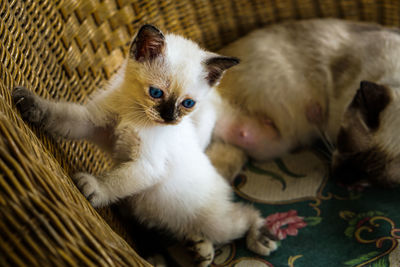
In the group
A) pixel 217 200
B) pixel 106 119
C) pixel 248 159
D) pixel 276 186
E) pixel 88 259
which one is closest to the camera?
pixel 88 259

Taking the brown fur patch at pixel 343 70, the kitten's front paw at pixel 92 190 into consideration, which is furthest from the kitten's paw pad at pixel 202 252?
the brown fur patch at pixel 343 70

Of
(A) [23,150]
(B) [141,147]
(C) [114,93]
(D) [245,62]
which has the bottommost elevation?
(D) [245,62]

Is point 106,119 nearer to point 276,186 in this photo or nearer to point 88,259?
point 88,259

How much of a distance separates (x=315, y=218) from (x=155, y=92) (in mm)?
795

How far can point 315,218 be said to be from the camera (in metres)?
1.40

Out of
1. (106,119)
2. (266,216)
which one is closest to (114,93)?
(106,119)

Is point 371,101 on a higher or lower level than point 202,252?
higher

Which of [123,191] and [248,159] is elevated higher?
[123,191]

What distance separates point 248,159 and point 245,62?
457mm

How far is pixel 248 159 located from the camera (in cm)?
174

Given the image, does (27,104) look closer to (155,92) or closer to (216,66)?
(155,92)

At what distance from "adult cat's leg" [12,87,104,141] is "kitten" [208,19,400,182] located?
2.35ft

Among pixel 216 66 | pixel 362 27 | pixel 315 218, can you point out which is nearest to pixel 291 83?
pixel 362 27

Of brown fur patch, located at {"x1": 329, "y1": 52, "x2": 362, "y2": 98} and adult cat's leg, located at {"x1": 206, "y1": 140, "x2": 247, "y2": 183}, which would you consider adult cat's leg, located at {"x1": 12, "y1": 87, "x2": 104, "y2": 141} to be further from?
brown fur patch, located at {"x1": 329, "y1": 52, "x2": 362, "y2": 98}
